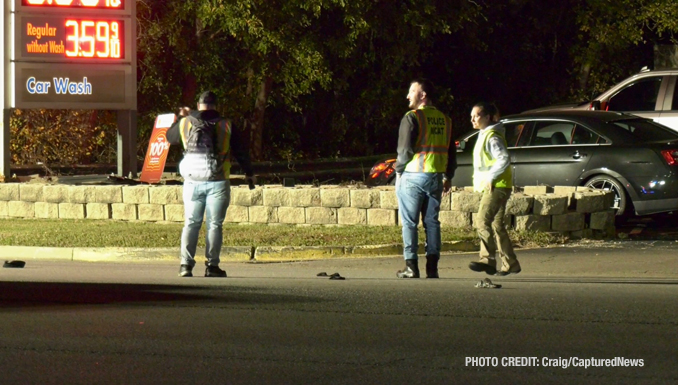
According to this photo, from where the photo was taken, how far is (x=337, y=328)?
27.8ft

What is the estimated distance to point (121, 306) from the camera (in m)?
9.48

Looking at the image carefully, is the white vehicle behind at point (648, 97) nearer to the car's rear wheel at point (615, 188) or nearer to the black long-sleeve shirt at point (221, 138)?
the car's rear wheel at point (615, 188)

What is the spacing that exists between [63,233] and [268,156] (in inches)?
623

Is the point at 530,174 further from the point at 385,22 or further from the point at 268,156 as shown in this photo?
the point at 268,156

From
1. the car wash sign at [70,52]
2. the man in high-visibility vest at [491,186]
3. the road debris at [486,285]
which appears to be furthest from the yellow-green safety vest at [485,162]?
the car wash sign at [70,52]

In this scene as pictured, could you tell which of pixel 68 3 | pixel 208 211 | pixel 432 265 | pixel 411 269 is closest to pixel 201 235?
pixel 208 211

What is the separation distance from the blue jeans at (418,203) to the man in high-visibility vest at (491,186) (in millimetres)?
447

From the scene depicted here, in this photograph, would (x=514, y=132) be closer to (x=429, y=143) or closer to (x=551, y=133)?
(x=551, y=133)

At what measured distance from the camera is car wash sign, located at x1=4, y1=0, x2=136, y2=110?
19.9m

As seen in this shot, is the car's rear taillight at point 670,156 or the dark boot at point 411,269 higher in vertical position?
the car's rear taillight at point 670,156

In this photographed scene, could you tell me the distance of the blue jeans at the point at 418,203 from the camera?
11.1 meters

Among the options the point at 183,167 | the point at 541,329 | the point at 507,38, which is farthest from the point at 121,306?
the point at 507,38

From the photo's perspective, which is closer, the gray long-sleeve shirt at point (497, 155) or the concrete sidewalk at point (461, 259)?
the gray long-sleeve shirt at point (497, 155)

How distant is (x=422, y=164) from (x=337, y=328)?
2.96 meters
